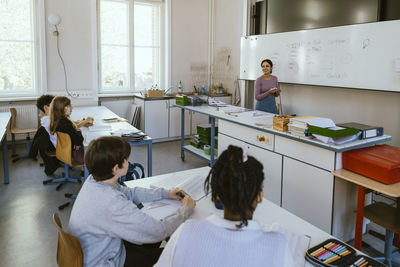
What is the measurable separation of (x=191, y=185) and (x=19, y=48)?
480 cm

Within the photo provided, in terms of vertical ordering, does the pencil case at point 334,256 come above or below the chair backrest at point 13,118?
below

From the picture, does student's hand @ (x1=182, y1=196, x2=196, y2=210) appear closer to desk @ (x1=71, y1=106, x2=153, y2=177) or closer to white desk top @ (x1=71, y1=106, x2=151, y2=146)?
desk @ (x1=71, y1=106, x2=153, y2=177)

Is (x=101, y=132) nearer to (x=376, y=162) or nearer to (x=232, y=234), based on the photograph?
(x=376, y=162)

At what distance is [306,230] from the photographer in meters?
1.63

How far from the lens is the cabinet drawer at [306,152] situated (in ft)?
8.93

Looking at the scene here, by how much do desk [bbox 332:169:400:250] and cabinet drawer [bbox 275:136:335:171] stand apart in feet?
0.38

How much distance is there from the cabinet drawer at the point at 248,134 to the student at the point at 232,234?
7.16 ft

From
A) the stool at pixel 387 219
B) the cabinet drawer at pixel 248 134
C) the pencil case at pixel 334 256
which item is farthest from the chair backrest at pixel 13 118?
the pencil case at pixel 334 256

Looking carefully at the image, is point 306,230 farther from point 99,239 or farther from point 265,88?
A: point 265,88

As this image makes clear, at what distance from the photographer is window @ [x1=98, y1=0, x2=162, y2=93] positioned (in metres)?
6.26

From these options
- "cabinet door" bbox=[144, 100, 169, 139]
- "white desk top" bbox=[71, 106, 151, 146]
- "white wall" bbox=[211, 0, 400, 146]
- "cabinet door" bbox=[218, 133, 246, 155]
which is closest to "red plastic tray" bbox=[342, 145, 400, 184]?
"cabinet door" bbox=[218, 133, 246, 155]

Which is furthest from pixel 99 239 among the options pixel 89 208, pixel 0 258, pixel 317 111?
pixel 317 111

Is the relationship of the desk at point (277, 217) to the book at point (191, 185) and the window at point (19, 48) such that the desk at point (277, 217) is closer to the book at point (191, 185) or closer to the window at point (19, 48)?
the book at point (191, 185)

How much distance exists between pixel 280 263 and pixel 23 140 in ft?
18.7
